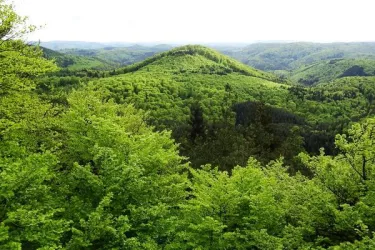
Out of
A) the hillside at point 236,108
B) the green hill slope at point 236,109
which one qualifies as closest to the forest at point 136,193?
the green hill slope at point 236,109

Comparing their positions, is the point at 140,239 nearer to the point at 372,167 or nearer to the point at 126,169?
the point at 126,169

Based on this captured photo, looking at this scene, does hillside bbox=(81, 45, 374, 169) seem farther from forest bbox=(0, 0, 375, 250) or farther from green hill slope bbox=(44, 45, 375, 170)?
forest bbox=(0, 0, 375, 250)

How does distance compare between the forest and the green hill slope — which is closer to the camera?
the forest

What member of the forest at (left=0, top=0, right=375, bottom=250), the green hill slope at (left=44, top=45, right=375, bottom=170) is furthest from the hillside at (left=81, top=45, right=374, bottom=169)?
the forest at (left=0, top=0, right=375, bottom=250)

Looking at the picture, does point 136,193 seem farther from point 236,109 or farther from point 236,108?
point 236,108

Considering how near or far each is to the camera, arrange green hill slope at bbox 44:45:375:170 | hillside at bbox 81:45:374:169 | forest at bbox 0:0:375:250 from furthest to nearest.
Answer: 1. hillside at bbox 81:45:374:169
2. green hill slope at bbox 44:45:375:170
3. forest at bbox 0:0:375:250

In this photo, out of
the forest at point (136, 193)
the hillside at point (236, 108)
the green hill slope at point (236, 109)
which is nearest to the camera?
the forest at point (136, 193)

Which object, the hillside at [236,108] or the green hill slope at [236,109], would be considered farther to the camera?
the hillside at [236,108]

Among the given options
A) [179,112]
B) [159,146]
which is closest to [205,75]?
[179,112]

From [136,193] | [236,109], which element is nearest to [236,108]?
[236,109]

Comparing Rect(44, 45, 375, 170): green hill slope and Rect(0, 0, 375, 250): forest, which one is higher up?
Rect(0, 0, 375, 250): forest

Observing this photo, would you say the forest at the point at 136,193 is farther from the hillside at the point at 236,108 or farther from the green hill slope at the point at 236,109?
the hillside at the point at 236,108

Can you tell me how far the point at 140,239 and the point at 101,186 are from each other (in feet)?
11.5

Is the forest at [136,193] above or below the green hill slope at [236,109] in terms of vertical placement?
above
